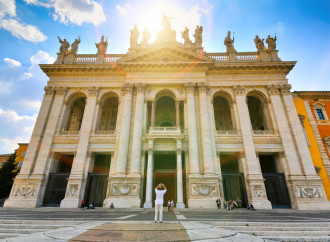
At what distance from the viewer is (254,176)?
16.4m

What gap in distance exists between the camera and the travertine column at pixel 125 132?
54.5 feet

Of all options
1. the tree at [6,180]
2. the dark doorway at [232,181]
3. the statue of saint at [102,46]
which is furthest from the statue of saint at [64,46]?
the dark doorway at [232,181]

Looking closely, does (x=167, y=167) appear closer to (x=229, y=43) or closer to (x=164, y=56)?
(x=164, y=56)

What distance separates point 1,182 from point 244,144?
31126mm

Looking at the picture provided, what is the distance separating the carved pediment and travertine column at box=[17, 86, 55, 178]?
8.95 m

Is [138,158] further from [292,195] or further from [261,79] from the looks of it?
[261,79]

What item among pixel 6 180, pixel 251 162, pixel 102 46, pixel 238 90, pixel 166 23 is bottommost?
pixel 6 180

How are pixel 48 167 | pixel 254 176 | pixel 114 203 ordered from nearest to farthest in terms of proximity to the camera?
pixel 114 203
pixel 254 176
pixel 48 167

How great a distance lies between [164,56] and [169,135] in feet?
31.5

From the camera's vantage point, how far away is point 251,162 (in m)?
17.0

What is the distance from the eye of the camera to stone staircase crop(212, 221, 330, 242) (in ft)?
13.9

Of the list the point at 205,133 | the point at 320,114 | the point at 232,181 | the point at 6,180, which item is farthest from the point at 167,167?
the point at 6,180

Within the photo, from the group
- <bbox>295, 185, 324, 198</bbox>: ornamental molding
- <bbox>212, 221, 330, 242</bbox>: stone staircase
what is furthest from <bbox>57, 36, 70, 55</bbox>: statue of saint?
<bbox>295, 185, 324, 198</bbox>: ornamental molding

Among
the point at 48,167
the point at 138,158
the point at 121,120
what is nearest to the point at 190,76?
the point at 121,120
